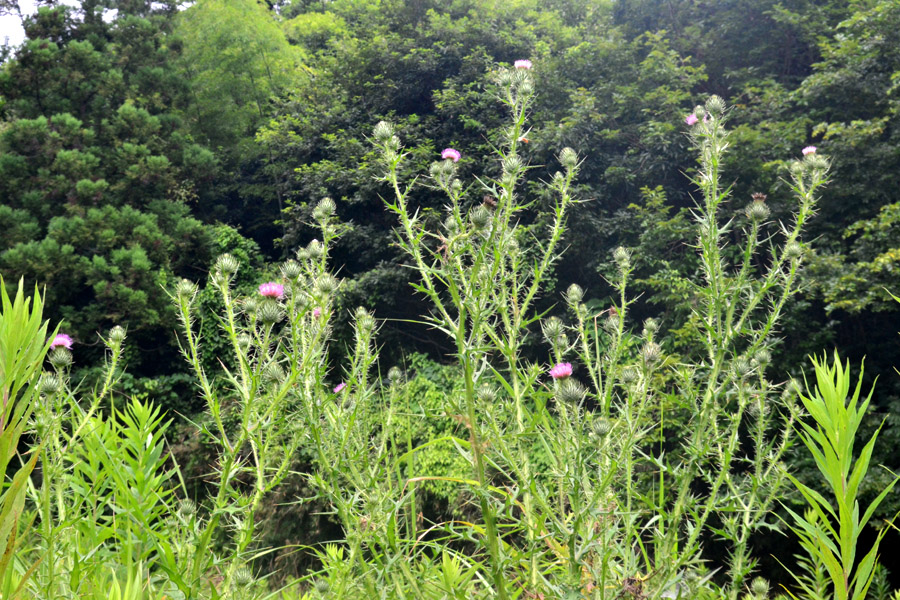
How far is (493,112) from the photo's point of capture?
8695 mm

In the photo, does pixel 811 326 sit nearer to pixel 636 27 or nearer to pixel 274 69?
pixel 636 27

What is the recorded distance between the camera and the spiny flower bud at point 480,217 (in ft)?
4.91

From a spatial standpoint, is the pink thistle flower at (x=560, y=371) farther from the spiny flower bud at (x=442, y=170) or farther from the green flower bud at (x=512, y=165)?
the spiny flower bud at (x=442, y=170)

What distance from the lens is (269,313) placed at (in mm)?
1356

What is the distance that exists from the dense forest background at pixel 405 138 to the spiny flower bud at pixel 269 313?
5.02 m

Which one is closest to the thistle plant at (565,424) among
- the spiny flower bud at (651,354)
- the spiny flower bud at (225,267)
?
the spiny flower bud at (651,354)

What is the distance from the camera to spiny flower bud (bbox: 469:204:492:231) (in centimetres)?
150

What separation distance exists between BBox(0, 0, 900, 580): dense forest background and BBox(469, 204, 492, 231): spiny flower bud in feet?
15.3

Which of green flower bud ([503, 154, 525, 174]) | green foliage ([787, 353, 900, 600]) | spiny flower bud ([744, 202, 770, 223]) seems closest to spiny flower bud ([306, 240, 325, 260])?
green flower bud ([503, 154, 525, 174])

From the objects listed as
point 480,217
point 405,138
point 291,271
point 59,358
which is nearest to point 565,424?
point 480,217

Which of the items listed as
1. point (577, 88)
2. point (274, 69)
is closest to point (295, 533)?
point (577, 88)

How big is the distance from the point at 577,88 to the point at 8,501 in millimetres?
8657

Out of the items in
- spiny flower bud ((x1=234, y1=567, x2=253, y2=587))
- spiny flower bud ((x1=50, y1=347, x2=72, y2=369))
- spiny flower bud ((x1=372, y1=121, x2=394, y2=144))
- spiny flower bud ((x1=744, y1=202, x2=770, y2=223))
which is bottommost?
spiny flower bud ((x1=234, y1=567, x2=253, y2=587))

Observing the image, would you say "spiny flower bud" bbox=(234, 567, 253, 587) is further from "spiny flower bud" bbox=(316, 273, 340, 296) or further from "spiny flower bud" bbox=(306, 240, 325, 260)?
"spiny flower bud" bbox=(306, 240, 325, 260)
